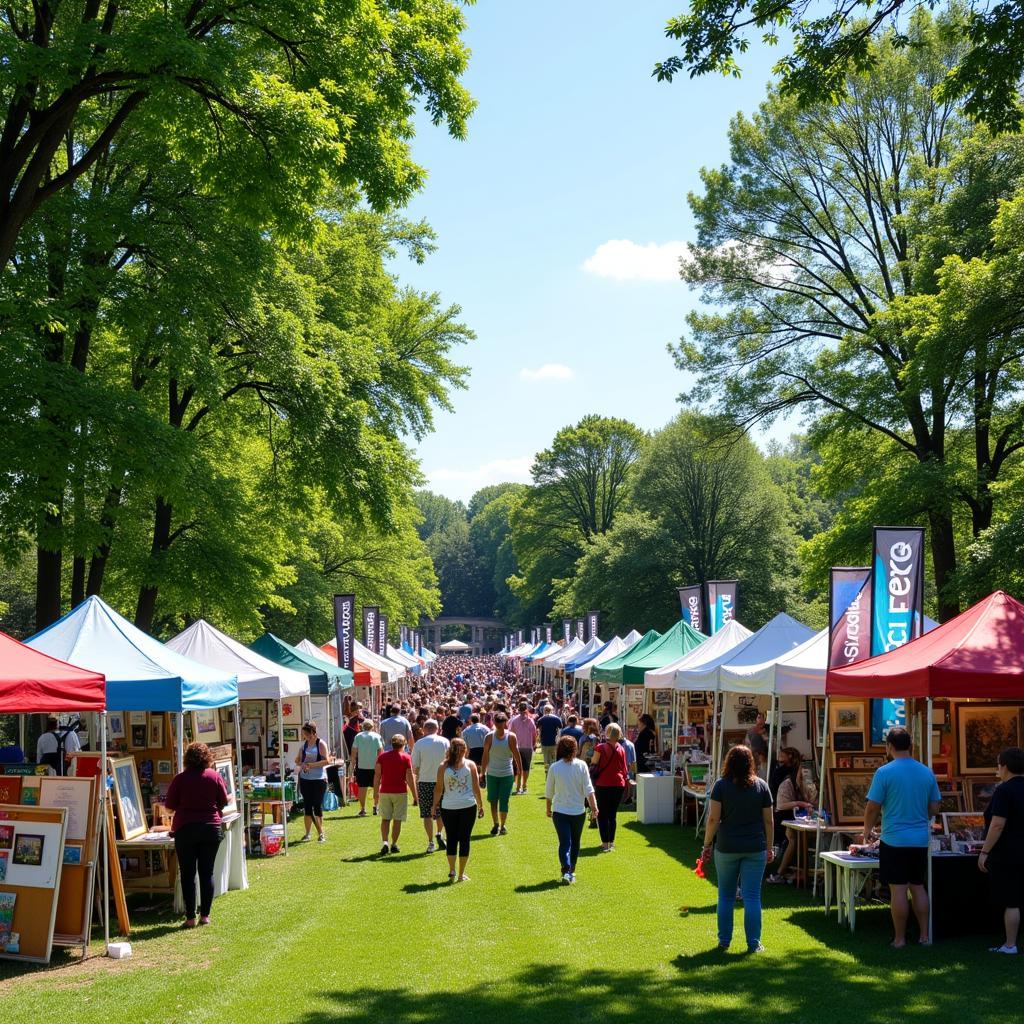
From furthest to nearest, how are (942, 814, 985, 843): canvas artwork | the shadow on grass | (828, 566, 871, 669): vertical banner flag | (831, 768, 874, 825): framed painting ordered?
(831, 768, 874, 825): framed painting → (828, 566, 871, 669): vertical banner flag → (942, 814, 985, 843): canvas artwork → the shadow on grass

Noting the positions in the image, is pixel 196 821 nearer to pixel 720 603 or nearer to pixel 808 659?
pixel 808 659

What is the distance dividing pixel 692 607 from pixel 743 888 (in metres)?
15.0

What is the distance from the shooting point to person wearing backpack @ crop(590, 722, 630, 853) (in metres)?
13.7

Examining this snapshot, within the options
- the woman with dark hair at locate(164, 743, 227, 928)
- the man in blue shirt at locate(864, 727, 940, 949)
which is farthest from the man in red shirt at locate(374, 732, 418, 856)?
the man in blue shirt at locate(864, 727, 940, 949)

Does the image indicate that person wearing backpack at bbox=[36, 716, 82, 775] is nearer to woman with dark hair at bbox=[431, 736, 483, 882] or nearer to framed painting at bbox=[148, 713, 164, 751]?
framed painting at bbox=[148, 713, 164, 751]

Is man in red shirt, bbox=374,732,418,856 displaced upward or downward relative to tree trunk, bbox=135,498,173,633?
downward

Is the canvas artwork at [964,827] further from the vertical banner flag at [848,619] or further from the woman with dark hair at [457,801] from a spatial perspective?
the woman with dark hair at [457,801]

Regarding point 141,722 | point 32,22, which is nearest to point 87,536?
point 141,722

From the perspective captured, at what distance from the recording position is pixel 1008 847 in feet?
27.0

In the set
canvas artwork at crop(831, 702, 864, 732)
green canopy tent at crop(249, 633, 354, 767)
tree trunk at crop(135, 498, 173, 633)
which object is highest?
tree trunk at crop(135, 498, 173, 633)

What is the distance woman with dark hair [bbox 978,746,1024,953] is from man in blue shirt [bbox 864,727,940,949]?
1.51ft

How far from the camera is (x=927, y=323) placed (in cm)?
2233

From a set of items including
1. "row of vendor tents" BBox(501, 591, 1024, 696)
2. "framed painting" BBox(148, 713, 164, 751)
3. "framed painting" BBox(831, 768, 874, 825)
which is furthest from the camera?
"framed painting" BBox(148, 713, 164, 751)

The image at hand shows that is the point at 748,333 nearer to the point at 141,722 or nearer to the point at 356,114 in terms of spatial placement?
the point at 356,114
